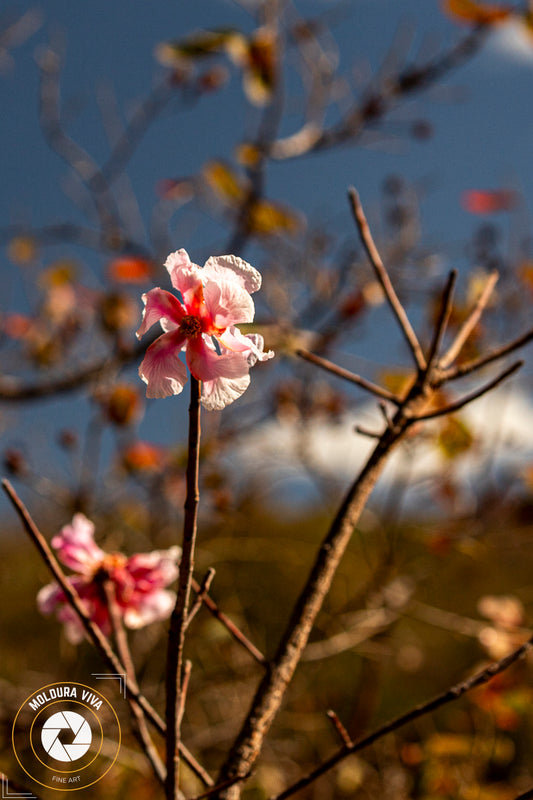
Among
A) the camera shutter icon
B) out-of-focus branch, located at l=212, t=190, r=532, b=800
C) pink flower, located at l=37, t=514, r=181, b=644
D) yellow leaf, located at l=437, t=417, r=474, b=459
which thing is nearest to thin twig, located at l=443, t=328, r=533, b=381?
out-of-focus branch, located at l=212, t=190, r=532, b=800

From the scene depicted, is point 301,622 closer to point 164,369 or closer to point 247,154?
point 164,369

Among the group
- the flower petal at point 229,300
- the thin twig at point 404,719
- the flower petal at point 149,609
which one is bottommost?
the thin twig at point 404,719

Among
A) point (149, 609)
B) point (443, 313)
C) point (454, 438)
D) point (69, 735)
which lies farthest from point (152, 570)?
point (454, 438)

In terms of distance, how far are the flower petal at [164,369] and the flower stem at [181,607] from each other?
0.04m

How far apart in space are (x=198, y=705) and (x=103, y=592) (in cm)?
183

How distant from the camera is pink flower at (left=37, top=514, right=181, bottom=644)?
0.74m

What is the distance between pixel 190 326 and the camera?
47 centimetres

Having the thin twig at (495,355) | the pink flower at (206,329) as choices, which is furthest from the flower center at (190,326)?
the thin twig at (495,355)

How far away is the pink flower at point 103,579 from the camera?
2.44ft

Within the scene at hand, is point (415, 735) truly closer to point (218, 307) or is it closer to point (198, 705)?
point (198, 705)

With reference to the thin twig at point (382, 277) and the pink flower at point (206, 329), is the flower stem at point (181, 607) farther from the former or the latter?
the thin twig at point (382, 277)

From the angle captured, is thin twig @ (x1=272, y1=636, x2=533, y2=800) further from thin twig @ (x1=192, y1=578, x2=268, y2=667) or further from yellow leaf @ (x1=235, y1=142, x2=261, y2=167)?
yellow leaf @ (x1=235, y1=142, x2=261, y2=167)

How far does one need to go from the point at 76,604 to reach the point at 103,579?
0.84 ft

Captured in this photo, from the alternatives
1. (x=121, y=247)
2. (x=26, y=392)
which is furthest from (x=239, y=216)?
(x=26, y=392)
